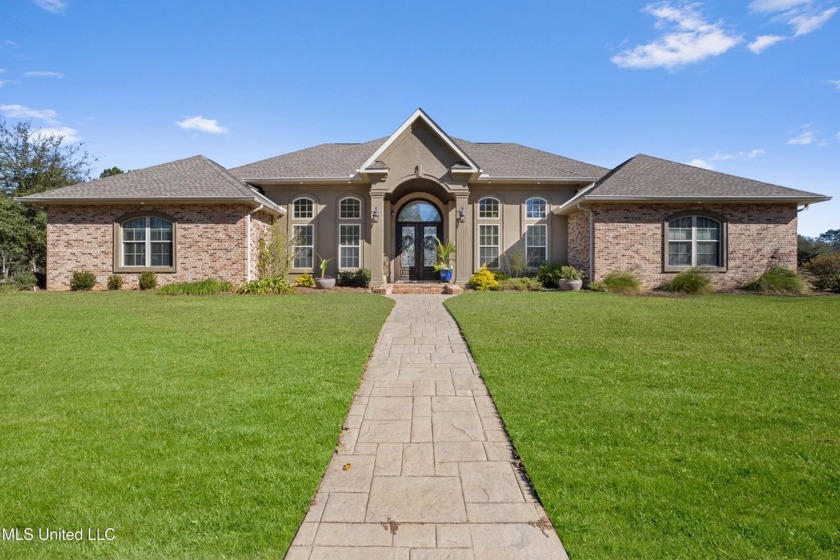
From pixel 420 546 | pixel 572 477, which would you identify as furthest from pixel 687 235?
pixel 420 546

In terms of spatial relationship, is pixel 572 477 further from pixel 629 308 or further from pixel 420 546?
pixel 629 308

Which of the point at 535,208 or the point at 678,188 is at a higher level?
the point at 678,188

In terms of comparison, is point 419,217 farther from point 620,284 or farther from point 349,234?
point 620,284

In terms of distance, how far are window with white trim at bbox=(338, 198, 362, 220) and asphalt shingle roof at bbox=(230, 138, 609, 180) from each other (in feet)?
3.74

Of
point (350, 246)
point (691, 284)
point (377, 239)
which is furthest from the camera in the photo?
point (350, 246)

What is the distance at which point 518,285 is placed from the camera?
56.7 ft

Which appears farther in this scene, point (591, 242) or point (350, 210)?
point (350, 210)

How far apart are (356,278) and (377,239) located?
1.81 metres

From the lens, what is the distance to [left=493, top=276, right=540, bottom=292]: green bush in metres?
17.3

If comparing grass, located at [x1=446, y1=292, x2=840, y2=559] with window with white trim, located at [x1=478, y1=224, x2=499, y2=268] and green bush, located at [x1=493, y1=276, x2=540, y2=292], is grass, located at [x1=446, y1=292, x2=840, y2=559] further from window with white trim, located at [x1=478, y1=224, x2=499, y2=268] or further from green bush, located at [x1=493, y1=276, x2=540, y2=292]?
window with white trim, located at [x1=478, y1=224, x2=499, y2=268]

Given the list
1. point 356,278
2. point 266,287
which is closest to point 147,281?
point 266,287

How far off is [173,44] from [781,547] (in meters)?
15.4

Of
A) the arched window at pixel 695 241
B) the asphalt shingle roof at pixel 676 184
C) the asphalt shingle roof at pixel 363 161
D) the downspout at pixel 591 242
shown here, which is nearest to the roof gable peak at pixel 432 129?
the asphalt shingle roof at pixel 363 161

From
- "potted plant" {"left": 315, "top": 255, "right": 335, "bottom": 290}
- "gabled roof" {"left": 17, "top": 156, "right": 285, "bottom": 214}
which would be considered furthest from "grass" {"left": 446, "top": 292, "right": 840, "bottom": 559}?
"gabled roof" {"left": 17, "top": 156, "right": 285, "bottom": 214}
